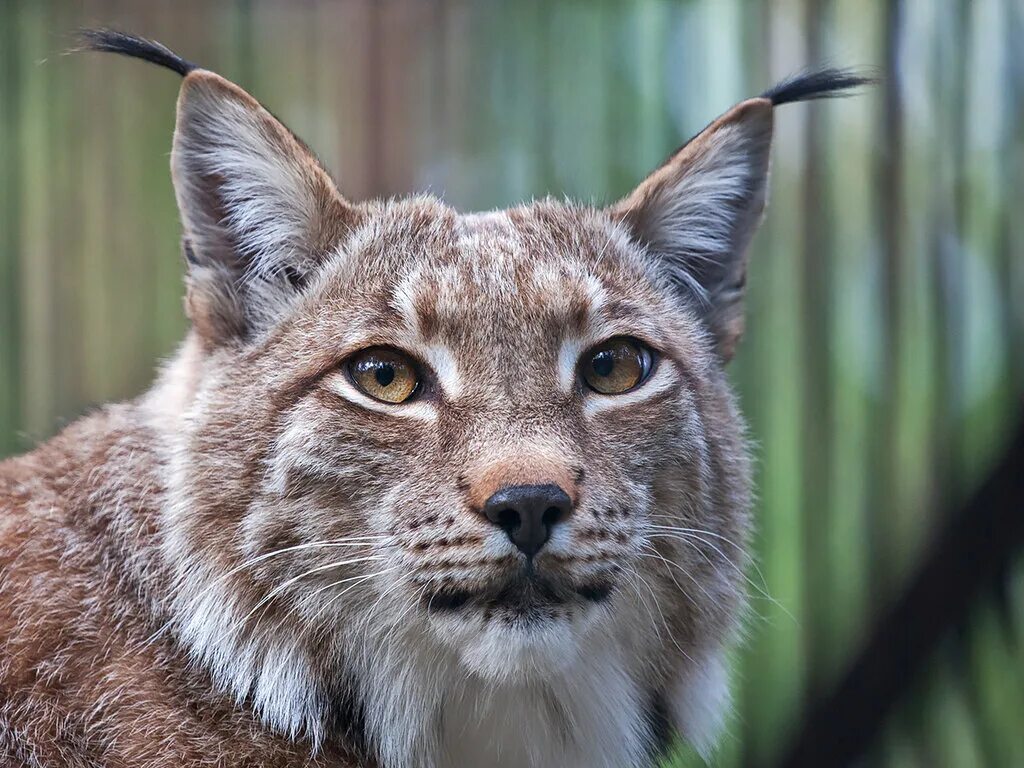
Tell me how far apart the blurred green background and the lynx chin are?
2.31 ft

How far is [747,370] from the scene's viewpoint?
478 cm

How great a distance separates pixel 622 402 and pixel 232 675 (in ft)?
3.81

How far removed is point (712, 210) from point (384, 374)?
119 cm

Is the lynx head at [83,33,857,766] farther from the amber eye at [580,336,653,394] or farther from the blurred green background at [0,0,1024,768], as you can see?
the blurred green background at [0,0,1024,768]

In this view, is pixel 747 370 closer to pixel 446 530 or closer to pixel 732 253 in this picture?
pixel 732 253

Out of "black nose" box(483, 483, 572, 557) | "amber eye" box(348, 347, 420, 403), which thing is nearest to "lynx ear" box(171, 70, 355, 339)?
"amber eye" box(348, 347, 420, 403)

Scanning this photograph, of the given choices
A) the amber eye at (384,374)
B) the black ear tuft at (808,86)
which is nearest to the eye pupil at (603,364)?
the amber eye at (384,374)

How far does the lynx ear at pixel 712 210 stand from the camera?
324cm

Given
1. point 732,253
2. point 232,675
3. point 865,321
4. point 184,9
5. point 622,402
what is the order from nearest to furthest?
1. point 232,675
2. point 622,402
3. point 732,253
4. point 865,321
5. point 184,9

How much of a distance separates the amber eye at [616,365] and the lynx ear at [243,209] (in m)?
0.77

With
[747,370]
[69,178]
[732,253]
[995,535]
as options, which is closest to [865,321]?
[747,370]

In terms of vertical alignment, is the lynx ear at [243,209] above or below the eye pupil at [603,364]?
above

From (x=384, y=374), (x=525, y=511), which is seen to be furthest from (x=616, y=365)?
(x=525, y=511)

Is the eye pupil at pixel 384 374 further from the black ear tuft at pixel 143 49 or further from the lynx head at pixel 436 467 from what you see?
the black ear tuft at pixel 143 49
